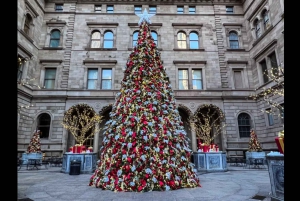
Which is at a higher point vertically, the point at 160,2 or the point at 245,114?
the point at 160,2

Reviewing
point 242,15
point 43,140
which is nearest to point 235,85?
point 242,15

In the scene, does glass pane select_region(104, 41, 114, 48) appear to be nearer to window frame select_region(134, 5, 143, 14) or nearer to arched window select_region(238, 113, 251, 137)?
window frame select_region(134, 5, 143, 14)

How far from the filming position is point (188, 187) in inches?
225

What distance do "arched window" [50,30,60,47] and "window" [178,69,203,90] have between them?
511 inches

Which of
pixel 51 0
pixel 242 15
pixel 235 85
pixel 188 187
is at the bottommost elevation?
pixel 188 187

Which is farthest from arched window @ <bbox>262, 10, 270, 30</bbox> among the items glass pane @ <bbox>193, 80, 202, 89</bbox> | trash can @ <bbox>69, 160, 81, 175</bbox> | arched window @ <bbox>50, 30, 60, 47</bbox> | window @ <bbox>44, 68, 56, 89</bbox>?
window @ <bbox>44, 68, 56, 89</bbox>

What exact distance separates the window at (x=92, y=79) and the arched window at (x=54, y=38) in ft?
15.7

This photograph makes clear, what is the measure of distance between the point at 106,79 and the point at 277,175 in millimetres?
15956

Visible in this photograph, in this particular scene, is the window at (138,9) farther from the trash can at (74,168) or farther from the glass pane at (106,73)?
the trash can at (74,168)

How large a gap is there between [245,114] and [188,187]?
14.1 meters

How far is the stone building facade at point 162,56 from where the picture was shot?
52.9 ft

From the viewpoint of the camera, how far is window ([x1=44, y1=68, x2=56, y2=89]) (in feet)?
57.8

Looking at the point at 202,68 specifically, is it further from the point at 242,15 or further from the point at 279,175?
the point at 279,175

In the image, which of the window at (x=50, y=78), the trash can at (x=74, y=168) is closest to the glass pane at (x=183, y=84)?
the trash can at (x=74, y=168)
